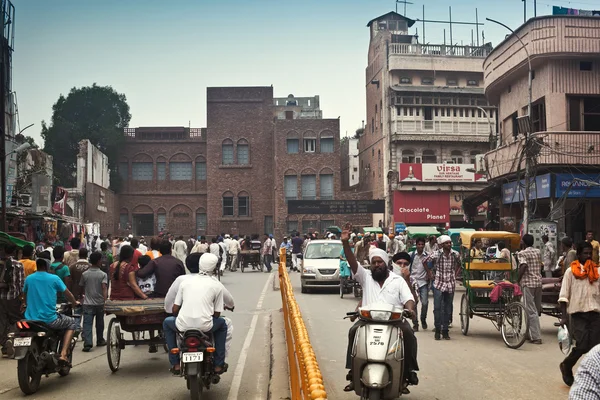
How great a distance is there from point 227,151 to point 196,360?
54015 millimetres

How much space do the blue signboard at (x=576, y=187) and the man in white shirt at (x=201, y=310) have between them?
19.0 metres

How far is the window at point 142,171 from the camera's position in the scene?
6094cm

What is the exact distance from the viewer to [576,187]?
77.6ft

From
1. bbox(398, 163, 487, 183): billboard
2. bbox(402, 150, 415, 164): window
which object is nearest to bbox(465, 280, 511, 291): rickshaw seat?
bbox(398, 163, 487, 183): billboard

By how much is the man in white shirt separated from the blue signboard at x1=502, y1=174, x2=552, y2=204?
59.3ft

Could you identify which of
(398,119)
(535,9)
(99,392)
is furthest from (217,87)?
(99,392)

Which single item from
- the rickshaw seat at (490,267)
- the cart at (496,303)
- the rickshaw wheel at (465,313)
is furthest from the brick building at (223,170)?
the rickshaw wheel at (465,313)

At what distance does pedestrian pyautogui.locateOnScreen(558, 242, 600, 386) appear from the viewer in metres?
7.72

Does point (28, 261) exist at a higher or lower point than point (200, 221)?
lower

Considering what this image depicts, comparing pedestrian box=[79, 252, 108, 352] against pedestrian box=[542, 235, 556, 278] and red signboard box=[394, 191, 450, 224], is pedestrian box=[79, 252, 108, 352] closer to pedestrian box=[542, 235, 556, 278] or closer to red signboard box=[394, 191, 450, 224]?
pedestrian box=[542, 235, 556, 278]

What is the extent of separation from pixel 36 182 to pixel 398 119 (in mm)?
27707

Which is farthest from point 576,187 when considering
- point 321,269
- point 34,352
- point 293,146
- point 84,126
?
point 84,126

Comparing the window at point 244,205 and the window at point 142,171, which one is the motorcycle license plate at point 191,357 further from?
the window at point 142,171

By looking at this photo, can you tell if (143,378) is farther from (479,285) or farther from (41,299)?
(479,285)
